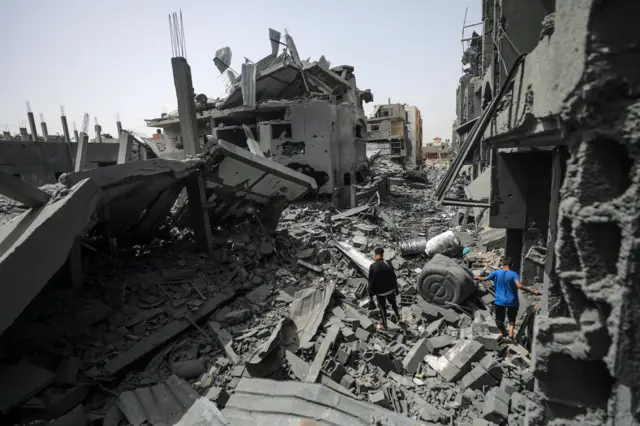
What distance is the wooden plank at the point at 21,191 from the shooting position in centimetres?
341

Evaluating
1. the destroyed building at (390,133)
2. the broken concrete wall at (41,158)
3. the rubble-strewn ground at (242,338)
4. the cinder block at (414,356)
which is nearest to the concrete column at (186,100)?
the rubble-strewn ground at (242,338)

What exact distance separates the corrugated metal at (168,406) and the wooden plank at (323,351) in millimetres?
1285

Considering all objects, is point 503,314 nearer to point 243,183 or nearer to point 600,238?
point 600,238

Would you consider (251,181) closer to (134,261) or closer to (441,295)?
(134,261)

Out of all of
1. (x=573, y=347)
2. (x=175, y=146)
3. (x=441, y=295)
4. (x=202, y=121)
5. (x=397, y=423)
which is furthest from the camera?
(x=175, y=146)

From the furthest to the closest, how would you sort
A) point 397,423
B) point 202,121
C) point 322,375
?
point 202,121
point 322,375
point 397,423

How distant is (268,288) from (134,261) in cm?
316

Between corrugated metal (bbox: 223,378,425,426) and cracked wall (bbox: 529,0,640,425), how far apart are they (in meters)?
2.20

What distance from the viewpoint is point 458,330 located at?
6.09 m

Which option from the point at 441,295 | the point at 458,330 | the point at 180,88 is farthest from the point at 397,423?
the point at 180,88

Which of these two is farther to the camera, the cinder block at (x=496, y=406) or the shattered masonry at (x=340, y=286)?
the cinder block at (x=496, y=406)

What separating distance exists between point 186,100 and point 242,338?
5.87m

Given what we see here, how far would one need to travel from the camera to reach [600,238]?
1.87 metres

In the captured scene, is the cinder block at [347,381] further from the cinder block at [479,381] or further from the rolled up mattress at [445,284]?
the rolled up mattress at [445,284]
